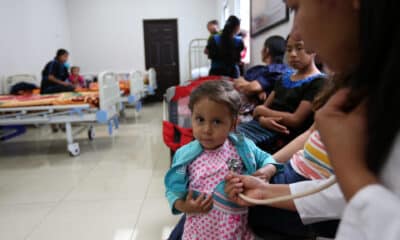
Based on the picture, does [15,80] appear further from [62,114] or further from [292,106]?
[292,106]

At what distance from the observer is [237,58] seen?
3.46m

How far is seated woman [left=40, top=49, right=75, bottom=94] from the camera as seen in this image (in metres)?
4.73

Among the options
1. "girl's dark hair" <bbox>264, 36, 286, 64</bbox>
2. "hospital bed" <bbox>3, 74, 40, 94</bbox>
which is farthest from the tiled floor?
"hospital bed" <bbox>3, 74, 40, 94</bbox>

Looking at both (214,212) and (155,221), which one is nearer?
(214,212)

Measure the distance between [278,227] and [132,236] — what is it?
105cm

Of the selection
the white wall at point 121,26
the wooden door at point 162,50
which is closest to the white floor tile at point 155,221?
the wooden door at point 162,50

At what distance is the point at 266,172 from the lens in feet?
3.00

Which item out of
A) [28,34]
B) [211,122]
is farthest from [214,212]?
[28,34]

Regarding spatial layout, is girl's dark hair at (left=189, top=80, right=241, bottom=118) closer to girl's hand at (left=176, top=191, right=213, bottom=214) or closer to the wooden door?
girl's hand at (left=176, top=191, right=213, bottom=214)

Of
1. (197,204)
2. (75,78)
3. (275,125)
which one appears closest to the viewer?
(197,204)

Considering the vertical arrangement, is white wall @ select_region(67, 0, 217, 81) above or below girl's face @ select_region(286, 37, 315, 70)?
above

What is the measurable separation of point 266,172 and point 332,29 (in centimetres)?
59

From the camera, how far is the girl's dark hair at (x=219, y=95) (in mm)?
923

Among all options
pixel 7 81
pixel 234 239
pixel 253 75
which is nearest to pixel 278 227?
pixel 234 239
